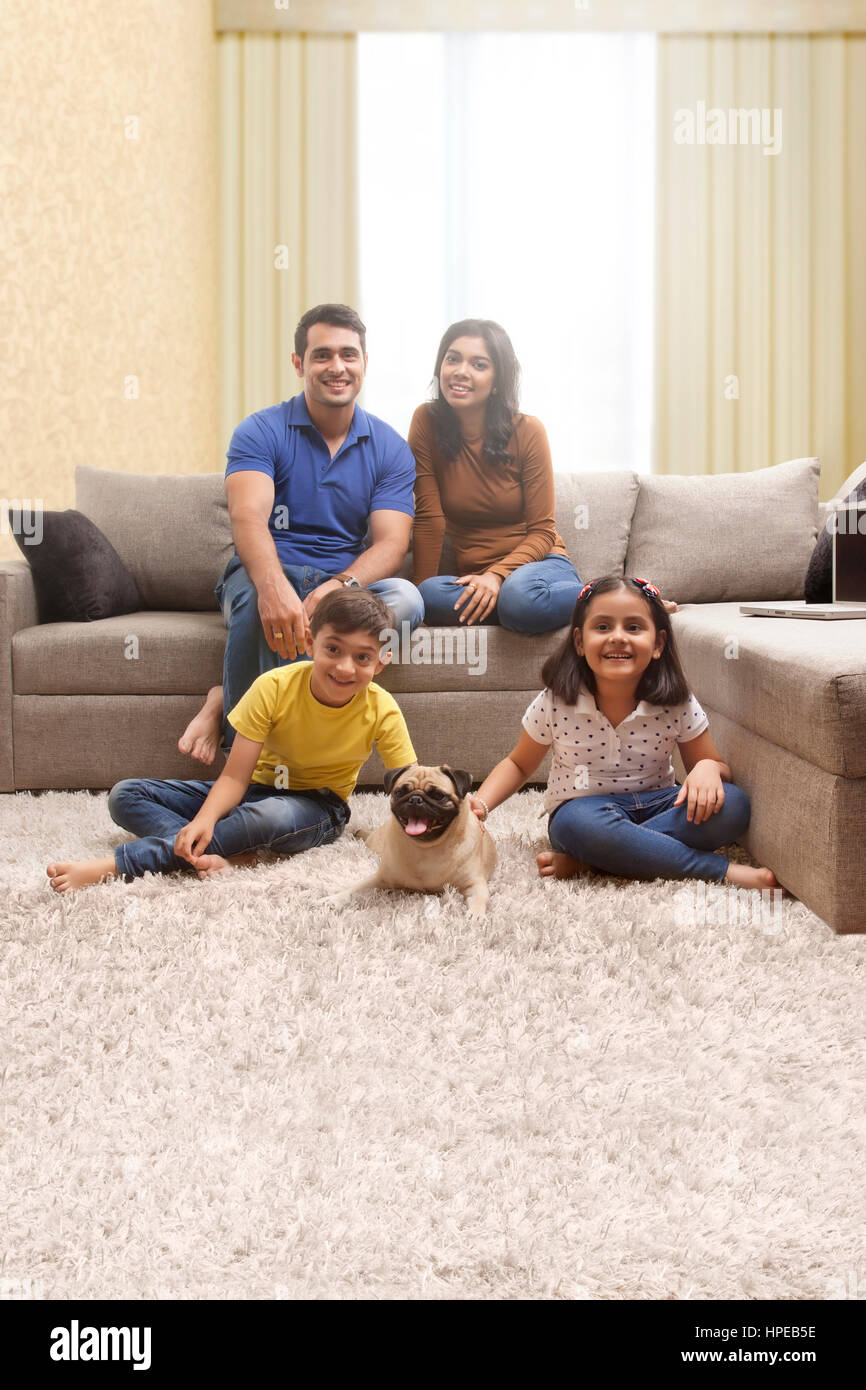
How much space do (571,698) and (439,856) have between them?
388 millimetres

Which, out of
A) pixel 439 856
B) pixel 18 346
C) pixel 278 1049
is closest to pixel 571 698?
pixel 439 856

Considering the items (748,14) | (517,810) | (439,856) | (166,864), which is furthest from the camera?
(748,14)

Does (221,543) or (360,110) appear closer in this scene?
(221,543)

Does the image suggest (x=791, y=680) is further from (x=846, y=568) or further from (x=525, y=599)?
(x=525, y=599)

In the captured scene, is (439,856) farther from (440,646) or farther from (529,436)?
(529,436)

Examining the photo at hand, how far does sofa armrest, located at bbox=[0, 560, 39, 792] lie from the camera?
2.39 m

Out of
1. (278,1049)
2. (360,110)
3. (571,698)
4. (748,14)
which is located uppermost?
(748,14)

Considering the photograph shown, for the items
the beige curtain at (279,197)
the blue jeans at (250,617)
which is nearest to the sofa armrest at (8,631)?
the blue jeans at (250,617)

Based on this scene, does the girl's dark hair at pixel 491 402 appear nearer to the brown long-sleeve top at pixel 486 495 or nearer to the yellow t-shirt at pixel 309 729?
the brown long-sleeve top at pixel 486 495

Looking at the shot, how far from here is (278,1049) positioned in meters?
1.09

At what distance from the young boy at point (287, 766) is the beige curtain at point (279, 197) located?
314 cm

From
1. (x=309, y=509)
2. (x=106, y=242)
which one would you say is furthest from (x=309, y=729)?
(x=106, y=242)

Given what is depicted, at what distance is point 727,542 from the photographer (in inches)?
112

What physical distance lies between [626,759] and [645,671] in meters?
0.15
